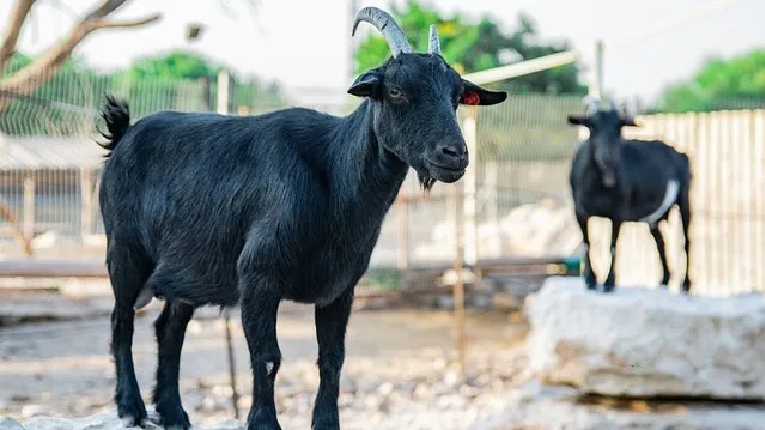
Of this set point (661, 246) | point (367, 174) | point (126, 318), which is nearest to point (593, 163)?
point (661, 246)

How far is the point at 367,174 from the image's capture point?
3.60 meters

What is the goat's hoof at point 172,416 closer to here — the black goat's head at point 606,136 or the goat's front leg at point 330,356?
the goat's front leg at point 330,356

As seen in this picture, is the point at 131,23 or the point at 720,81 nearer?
the point at 131,23

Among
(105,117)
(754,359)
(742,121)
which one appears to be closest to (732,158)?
(742,121)

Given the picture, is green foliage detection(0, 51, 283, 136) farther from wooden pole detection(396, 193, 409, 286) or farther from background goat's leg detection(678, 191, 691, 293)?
background goat's leg detection(678, 191, 691, 293)

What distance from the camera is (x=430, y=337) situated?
13828 millimetres

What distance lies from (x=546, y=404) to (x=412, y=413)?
1587 mm

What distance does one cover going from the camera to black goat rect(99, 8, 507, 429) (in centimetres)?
338

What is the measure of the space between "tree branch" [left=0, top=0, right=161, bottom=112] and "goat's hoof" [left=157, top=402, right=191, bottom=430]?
4.19 metres

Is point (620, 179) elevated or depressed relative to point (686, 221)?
elevated

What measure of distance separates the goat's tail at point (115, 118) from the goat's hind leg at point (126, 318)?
1.77ft

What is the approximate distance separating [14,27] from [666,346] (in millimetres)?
5832

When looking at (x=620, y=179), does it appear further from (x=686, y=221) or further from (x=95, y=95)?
(x=95, y=95)

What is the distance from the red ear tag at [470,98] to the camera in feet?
11.7
